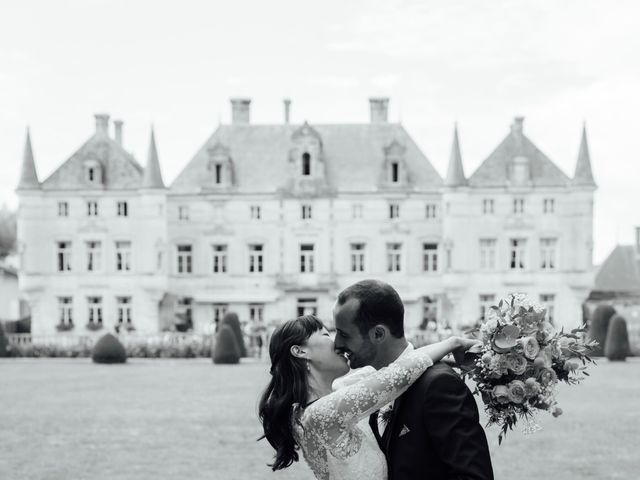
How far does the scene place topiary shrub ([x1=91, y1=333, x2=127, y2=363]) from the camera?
26.9 m

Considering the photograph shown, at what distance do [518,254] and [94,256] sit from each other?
56.1 ft

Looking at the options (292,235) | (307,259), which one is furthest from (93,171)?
(307,259)

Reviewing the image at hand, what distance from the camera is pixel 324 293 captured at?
40.5 m

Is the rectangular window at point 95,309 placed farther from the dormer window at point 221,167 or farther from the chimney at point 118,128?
the chimney at point 118,128

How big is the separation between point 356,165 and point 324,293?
548 centimetres

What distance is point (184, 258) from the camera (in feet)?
135

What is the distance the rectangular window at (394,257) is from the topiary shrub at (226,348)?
48.0 feet

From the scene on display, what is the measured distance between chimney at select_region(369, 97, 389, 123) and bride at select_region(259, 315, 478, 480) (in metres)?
39.8

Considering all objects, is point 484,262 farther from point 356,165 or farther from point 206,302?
point 206,302

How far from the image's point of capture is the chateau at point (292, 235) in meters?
39.8

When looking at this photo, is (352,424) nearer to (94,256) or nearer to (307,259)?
(307,259)

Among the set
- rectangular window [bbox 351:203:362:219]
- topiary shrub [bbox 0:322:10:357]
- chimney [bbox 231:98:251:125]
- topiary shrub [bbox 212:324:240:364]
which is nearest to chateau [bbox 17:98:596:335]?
rectangular window [bbox 351:203:362:219]

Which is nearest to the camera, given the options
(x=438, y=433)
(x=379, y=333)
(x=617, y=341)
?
(x=438, y=433)

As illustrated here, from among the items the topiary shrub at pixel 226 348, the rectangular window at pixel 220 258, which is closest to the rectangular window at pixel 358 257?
the rectangular window at pixel 220 258
